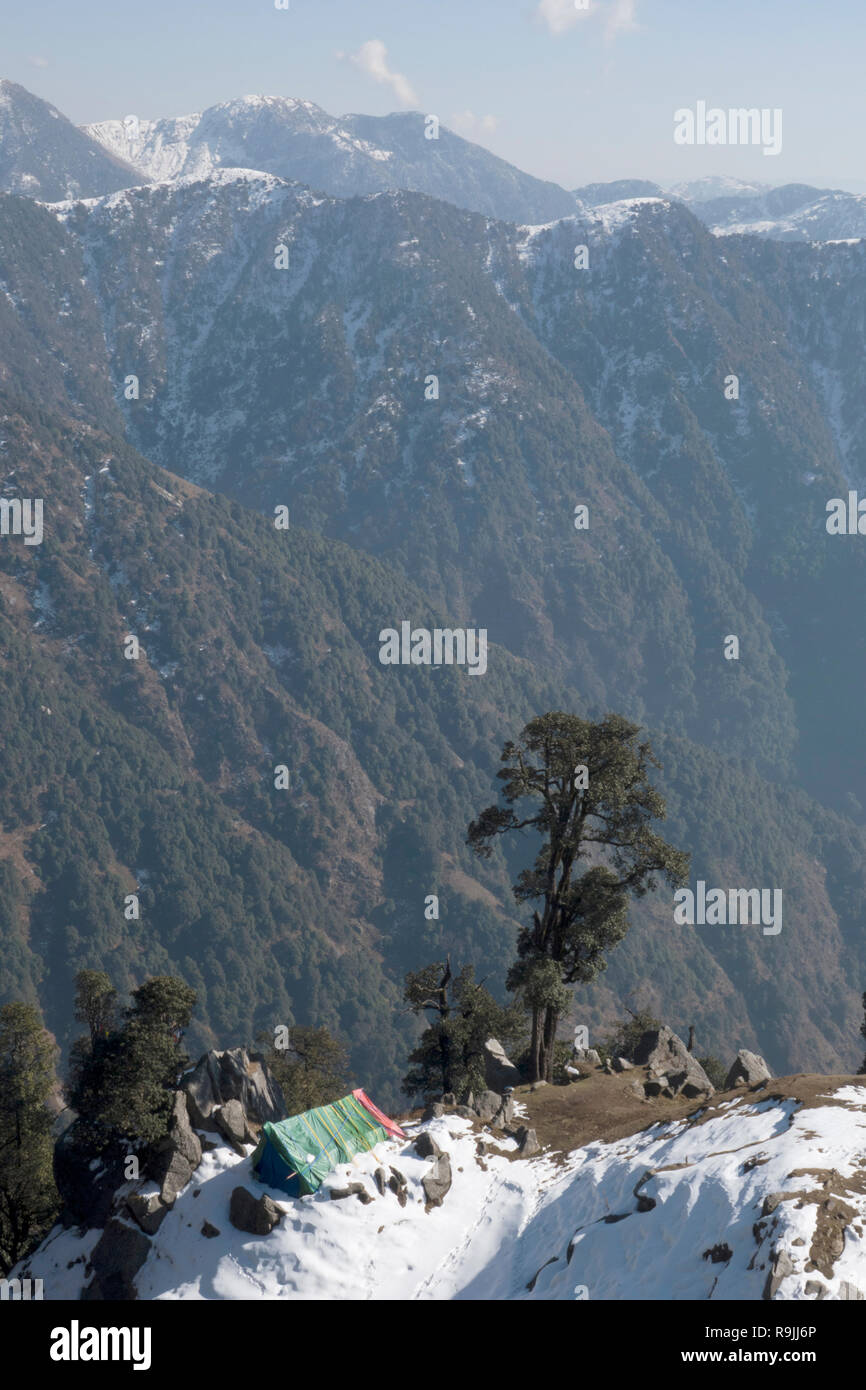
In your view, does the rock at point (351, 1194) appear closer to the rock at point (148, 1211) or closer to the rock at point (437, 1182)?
the rock at point (437, 1182)

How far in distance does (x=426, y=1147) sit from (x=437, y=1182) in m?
2.12

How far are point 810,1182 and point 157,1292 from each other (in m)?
27.7

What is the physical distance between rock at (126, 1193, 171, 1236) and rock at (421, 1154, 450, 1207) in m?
11.9

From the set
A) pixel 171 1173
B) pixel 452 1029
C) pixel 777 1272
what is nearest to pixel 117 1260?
pixel 171 1173

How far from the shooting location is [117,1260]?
50375 millimetres

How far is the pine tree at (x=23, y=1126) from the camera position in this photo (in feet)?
206

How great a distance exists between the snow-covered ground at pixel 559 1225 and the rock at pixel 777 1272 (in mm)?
188

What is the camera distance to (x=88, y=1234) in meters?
53.1

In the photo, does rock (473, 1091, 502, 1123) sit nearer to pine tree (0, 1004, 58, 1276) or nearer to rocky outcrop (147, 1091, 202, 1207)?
rocky outcrop (147, 1091, 202, 1207)

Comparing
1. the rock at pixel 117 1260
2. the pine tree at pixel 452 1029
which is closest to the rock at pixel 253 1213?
the rock at pixel 117 1260

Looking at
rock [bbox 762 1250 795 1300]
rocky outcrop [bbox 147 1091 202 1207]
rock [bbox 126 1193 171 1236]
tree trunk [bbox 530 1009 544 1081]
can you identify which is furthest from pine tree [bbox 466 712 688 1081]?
rock [bbox 762 1250 795 1300]

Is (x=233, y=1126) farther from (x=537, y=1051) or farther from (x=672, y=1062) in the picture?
(x=672, y=1062)

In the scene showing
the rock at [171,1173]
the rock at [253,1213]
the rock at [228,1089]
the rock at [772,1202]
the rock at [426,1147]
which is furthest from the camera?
the rock at [228,1089]
